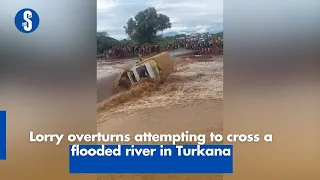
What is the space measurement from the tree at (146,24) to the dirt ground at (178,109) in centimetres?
28

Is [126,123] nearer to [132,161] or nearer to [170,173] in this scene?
[132,161]

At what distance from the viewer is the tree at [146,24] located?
93.6 inches

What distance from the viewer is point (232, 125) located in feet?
7.97

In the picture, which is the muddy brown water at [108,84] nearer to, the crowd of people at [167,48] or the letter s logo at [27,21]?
the crowd of people at [167,48]

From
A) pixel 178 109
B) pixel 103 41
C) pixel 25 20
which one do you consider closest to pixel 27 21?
pixel 25 20

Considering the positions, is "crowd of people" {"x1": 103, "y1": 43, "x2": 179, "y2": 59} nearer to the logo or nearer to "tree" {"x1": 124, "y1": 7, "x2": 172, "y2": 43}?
"tree" {"x1": 124, "y1": 7, "x2": 172, "y2": 43}

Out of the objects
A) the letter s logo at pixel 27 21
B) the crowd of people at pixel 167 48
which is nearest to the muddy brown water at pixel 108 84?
the crowd of people at pixel 167 48

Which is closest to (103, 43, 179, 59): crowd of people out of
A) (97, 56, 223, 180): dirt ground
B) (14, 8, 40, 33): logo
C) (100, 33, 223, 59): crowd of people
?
(100, 33, 223, 59): crowd of people

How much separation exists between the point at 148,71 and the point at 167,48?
200 mm

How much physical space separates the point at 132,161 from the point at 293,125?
43.6 inches

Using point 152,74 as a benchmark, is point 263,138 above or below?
below

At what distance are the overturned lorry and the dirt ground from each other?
5 cm

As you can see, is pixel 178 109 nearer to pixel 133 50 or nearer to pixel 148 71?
pixel 148 71

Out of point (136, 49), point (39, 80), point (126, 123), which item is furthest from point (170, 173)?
point (39, 80)
